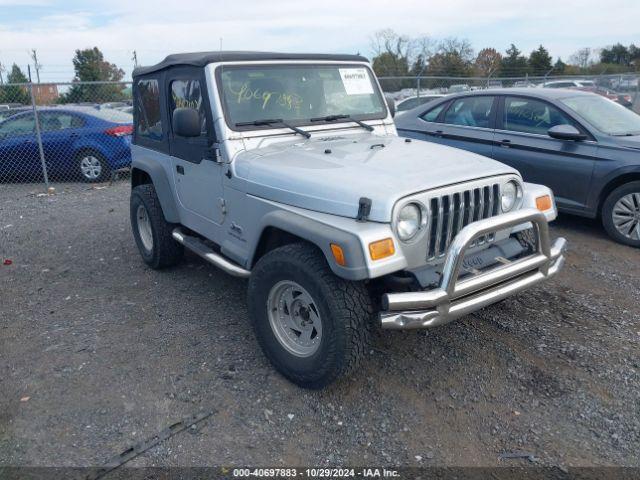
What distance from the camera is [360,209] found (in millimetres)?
2898

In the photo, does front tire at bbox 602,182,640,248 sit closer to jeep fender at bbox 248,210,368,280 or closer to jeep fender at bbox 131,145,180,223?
jeep fender at bbox 248,210,368,280

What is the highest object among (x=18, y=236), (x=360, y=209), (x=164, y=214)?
(x=360, y=209)

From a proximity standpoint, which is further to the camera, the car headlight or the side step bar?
the side step bar

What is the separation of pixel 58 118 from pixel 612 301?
9.32 metres

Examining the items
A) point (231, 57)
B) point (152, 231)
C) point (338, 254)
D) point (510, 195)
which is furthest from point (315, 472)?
point (152, 231)

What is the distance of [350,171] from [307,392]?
137 centimetres

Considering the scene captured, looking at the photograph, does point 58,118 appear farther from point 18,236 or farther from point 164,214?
point 164,214

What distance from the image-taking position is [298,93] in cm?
421

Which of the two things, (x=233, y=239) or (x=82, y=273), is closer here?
(x=233, y=239)

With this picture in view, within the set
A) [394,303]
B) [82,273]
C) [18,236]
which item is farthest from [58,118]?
[394,303]

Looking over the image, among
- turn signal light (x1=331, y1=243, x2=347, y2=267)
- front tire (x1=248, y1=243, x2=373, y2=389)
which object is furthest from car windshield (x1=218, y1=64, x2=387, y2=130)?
turn signal light (x1=331, y1=243, x2=347, y2=267)

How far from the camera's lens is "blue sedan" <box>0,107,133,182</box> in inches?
382

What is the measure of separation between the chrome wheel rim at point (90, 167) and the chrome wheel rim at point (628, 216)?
27.3ft

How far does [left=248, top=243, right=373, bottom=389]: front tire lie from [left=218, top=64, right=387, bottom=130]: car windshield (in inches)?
48.1
